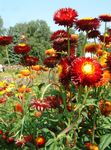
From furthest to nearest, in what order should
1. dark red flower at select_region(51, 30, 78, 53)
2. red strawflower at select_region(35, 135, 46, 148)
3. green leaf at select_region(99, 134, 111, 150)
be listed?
dark red flower at select_region(51, 30, 78, 53) < red strawflower at select_region(35, 135, 46, 148) < green leaf at select_region(99, 134, 111, 150)

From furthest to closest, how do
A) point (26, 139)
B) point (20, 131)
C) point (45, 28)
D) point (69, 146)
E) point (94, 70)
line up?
point (45, 28) → point (20, 131) → point (26, 139) → point (69, 146) → point (94, 70)

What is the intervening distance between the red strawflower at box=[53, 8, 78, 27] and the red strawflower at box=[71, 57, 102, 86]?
53 cm

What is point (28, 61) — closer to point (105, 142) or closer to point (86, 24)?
point (86, 24)

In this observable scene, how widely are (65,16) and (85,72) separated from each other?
0.67 meters

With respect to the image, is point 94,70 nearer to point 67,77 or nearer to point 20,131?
point 67,77

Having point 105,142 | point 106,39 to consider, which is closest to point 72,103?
point 105,142

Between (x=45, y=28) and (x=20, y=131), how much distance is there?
150 ft

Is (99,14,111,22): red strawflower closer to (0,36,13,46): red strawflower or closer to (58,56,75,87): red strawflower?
(0,36,13,46): red strawflower

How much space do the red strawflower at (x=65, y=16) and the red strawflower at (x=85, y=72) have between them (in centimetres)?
53

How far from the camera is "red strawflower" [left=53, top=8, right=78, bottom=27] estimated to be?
264 cm

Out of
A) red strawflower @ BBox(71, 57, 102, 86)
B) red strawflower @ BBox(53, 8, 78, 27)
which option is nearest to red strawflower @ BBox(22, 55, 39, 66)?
red strawflower @ BBox(53, 8, 78, 27)

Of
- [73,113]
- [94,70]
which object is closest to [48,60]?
[73,113]

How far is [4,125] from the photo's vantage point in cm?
346

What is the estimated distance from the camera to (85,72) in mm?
2082
